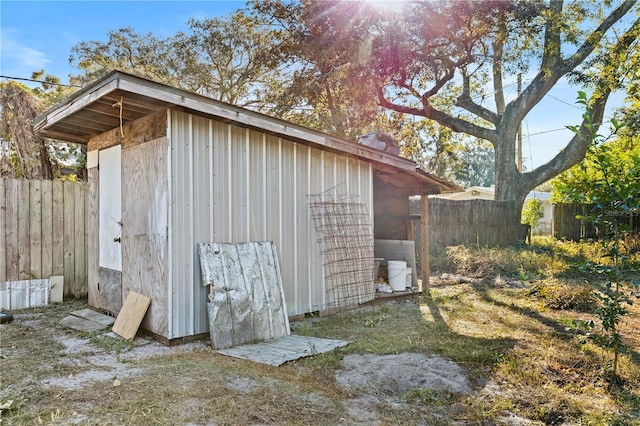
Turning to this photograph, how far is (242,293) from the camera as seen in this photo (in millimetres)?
4348

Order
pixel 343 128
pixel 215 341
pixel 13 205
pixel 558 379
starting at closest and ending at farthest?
pixel 558 379
pixel 215 341
pixel 13 205
pixel 343 128

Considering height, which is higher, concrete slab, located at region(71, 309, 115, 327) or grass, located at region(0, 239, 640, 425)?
concrete slab, located at region(71, 309, 115, 327)

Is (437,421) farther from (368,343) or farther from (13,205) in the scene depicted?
(13,205)

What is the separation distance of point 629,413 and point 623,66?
11745 millimetres

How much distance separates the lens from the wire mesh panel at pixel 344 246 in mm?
5598

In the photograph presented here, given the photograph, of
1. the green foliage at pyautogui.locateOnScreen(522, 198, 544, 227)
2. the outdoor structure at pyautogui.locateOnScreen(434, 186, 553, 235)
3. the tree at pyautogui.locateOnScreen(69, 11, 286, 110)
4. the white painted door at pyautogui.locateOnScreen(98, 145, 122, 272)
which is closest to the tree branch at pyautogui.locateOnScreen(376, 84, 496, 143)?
the tree at pyautogui.locateOnScreen(69, 11, 286, 110)

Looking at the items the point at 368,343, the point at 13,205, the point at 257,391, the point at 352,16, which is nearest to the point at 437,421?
the point at 257,391

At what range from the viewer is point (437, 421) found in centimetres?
257

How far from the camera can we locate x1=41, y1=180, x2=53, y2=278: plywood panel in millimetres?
5805

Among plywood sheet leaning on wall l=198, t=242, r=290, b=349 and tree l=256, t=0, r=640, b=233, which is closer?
plywood sheet leaning on wall l=198, t=242, r=290, b=349

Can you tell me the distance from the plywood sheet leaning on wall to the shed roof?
4.45ft

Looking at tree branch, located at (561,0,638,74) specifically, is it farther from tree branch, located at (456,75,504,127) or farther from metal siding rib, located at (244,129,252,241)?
metal siding rib, located at (244,129,252,241)

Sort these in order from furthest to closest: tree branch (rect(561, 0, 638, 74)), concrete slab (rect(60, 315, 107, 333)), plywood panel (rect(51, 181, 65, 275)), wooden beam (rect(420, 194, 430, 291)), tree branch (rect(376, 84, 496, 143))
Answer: tree branch (rect(376, 84, 496, 143)), tree branch (rect(561, 0, 638, 74)), wooden beam (rect(420, 194, 430, 291)), plywood panel (rect(51, 181, 65, 275)), concrete slab (rect(60, 315, 107, 333))

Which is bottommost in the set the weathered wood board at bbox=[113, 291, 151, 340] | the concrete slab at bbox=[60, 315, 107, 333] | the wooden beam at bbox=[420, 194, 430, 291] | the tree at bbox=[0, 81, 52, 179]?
the concrete slab at bbox=[60, 315, 107, 333]
